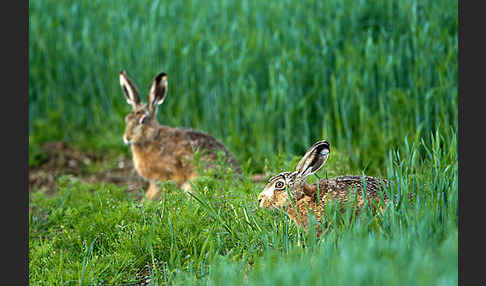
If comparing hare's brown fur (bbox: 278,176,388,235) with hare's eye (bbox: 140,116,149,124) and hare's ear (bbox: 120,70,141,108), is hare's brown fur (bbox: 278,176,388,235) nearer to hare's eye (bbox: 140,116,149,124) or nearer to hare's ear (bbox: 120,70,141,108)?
hare's eye (bbox: 140,116,149,124)

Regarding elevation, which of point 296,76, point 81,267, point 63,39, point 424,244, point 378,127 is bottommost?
point 81,267

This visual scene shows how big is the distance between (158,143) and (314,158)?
10.8 ft

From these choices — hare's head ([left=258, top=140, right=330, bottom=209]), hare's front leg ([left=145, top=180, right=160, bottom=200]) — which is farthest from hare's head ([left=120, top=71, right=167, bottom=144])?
hare's head ([left=258, top=140, right=330, bottom=209])

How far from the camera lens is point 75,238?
5789 mm

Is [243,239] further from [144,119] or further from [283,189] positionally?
[144,119]

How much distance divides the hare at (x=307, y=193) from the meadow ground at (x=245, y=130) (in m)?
0.13

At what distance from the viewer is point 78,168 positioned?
9.16 metres

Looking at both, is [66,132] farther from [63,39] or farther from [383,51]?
[383,51]

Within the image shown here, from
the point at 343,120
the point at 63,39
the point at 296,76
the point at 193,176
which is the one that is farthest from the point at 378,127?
the point at 63,39

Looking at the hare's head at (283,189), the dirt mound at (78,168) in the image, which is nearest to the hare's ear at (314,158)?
the hare's head at (283,189)

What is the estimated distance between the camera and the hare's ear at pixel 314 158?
14.6 ft

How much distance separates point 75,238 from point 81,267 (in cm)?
63

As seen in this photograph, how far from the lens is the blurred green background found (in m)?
7.11

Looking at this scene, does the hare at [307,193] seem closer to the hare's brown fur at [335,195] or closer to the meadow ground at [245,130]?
the hare's brown fur at [335,195]
